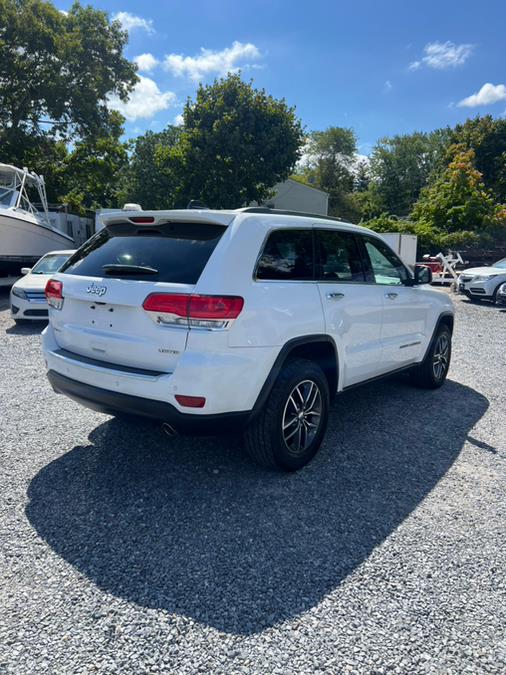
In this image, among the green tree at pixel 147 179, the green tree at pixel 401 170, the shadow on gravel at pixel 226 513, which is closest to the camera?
the shadow on gravel at pixel 226 513

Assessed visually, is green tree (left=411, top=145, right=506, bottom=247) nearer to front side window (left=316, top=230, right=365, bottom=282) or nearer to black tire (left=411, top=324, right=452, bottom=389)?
black tire (left=411, top=324, right=452, bottom=389)

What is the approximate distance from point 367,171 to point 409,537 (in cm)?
5691

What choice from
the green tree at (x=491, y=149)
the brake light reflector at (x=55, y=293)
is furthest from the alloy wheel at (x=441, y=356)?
the green tree at (x=491, y=149)

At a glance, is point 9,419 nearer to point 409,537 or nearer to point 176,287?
point 176,287

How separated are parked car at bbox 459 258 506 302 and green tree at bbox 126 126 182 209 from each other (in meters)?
20.5

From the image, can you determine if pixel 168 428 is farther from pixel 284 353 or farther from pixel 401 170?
pixel 401 170

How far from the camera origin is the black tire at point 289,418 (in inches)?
123

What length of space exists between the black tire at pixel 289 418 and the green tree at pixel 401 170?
159 feet

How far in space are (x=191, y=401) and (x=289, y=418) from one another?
0.86m

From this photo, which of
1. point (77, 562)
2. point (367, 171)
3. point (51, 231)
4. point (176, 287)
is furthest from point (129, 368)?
point (367, 171)

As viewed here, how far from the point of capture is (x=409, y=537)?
107 inches

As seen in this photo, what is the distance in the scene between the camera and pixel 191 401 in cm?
272

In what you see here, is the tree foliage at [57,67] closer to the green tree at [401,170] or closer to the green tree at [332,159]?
the green tree at [332,159]

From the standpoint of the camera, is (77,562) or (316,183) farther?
(316,183)
